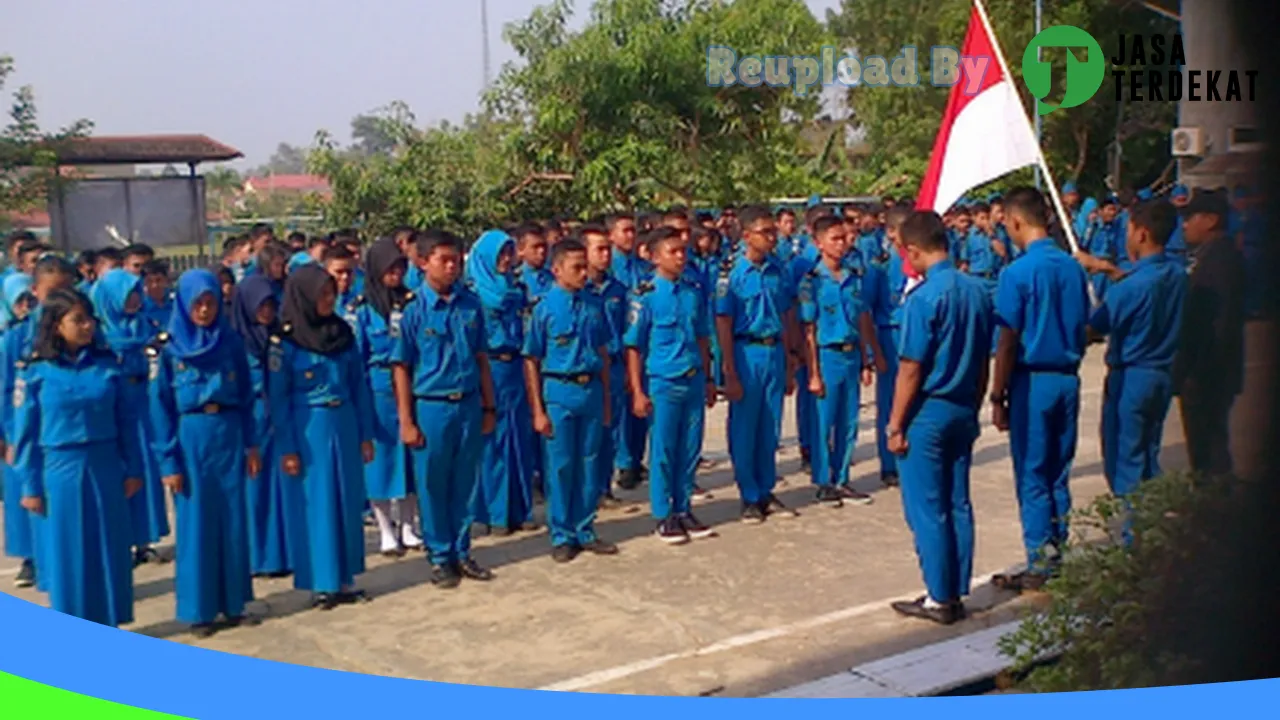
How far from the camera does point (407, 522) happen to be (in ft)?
20.3

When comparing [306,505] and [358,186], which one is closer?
[306,505]

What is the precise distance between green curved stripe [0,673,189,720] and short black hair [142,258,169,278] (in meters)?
2.58

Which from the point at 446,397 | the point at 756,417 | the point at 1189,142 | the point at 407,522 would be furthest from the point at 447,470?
the point at 1189,142

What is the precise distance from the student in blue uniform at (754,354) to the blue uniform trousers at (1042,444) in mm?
1478

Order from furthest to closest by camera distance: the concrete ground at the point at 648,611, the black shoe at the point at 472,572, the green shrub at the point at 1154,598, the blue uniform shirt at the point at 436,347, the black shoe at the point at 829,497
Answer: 1. the black shoe at the point at 829,497
2. the black shoe at the point at 472,572
3. the blue uniform shirt at the point at 436,347
4. the concrete ground at the point at 648,611
5. the green shrub at the point at 1154,598

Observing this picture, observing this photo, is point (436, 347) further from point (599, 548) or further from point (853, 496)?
point (853, 496)

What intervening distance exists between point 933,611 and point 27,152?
4.20 metres

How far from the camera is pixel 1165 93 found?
4.71 m

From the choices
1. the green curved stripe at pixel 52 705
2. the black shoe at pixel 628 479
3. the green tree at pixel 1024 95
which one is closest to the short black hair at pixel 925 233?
the green tree at pixel 1024 95

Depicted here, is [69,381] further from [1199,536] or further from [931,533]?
[1199,536]

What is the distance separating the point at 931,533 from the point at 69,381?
3.29 meters

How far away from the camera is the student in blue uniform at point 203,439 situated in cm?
484

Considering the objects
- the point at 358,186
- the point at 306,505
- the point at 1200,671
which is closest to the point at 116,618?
the point at 306,505

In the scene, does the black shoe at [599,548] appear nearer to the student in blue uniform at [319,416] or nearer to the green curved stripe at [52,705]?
the student in blue uniform at [319,416]
